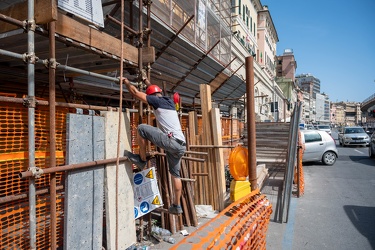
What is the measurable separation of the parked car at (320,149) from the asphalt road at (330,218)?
2890 mm

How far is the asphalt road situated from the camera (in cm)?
459

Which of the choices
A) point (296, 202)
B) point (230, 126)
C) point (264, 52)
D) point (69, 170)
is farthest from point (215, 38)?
point (264, 52)

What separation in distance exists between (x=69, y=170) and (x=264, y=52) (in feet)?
129

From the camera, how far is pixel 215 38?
46.3 ft

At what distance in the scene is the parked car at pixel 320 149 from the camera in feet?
41.0

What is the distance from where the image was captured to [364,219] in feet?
18.5

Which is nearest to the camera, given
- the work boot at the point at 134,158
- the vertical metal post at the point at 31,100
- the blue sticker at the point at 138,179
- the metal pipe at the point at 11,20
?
the metal pipe at the point at 11,20

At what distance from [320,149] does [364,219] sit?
24.4ft

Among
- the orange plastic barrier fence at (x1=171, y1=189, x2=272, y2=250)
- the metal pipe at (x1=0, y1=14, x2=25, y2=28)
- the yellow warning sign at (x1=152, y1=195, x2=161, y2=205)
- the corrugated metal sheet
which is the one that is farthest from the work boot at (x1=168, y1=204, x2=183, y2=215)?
the metal pipe at (x1=0, y1=14, x2=25, y2=28)

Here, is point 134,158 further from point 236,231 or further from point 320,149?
point 320,149

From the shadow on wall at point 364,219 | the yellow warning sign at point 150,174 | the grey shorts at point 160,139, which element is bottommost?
the shadow on wall at point 364,219

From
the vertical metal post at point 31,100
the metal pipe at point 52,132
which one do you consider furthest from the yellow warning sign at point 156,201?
the vertical metal post at point 31,100

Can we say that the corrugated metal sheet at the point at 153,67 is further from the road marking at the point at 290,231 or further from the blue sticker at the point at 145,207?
the road marking at the point at 290,231

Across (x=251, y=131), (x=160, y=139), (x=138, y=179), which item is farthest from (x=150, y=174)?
(x=251, y=131)
